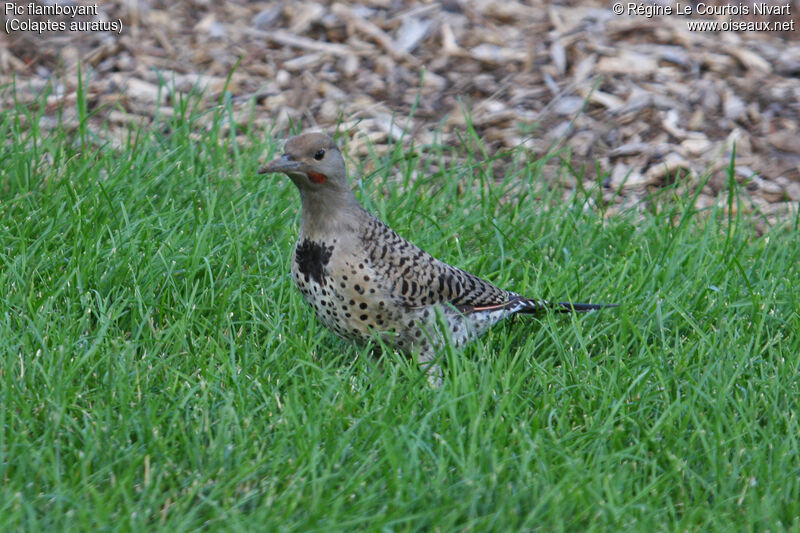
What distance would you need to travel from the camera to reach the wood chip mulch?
6.77m

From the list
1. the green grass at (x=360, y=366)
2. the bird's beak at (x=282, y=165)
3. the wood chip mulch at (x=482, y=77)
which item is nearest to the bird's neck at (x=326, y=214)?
the bird's beak at (x=282, y=165)

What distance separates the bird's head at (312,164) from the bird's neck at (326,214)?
0.09 feet

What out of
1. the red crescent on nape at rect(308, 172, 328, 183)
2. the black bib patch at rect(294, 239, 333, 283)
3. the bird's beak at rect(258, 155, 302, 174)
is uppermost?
the bird's beak at rect(258, 155, 302, 174)

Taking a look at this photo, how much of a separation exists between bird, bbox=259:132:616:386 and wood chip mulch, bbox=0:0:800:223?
192 centimetres

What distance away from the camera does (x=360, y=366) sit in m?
4.57

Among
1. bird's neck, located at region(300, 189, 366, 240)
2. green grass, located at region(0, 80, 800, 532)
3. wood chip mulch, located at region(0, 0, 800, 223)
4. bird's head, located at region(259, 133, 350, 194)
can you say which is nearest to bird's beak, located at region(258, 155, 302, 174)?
bird's head, located at region(259, 133, 350, 194)

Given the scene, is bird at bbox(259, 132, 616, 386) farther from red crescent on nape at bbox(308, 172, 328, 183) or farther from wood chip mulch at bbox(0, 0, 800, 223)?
wood chip mulch at bbox(0, 0, 800, 223)

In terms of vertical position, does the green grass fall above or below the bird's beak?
below

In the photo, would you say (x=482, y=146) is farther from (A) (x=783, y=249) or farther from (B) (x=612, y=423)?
(B) (x=612, y=423)

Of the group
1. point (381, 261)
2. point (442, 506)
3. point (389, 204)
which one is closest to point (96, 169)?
point (389, 204)

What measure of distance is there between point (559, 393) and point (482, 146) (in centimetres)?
244

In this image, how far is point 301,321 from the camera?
16.0ft

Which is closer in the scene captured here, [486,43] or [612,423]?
[612,423]

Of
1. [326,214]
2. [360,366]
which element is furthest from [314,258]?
[360,366]
